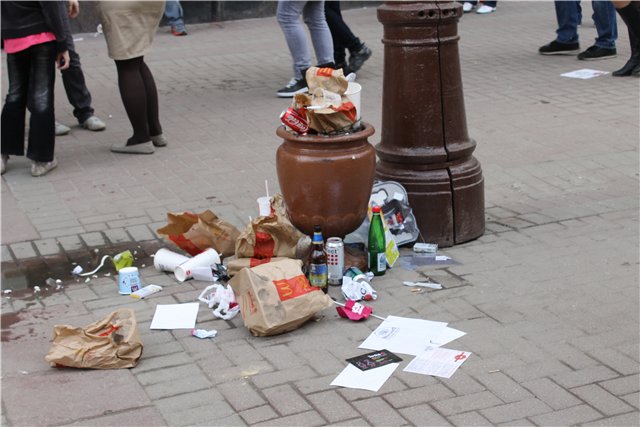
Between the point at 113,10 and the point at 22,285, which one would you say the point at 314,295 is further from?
the point at 113,10

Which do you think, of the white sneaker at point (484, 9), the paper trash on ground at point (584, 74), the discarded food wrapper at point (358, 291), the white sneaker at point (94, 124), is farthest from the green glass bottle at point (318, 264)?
the white sneaker at point (484, 9)

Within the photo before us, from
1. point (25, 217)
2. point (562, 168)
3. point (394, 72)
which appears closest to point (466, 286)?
point (394, 72)

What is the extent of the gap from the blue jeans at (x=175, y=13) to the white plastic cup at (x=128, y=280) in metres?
7.75

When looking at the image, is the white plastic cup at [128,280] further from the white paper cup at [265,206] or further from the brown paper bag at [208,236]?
the white paper cup at [265,206]

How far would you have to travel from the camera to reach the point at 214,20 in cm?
1320

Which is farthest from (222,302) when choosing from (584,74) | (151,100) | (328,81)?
(584,74)

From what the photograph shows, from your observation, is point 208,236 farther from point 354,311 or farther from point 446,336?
point 446,336

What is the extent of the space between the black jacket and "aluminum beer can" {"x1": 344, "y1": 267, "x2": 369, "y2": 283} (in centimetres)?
295

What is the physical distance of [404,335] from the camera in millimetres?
4512

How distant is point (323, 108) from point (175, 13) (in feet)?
25.6

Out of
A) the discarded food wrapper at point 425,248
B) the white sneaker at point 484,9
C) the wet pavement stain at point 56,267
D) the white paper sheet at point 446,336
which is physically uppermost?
the white sneaker at point 484,9

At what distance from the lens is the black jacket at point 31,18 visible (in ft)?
21.8

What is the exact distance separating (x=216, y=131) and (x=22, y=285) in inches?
124

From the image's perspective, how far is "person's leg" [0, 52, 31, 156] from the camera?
6969 mm
